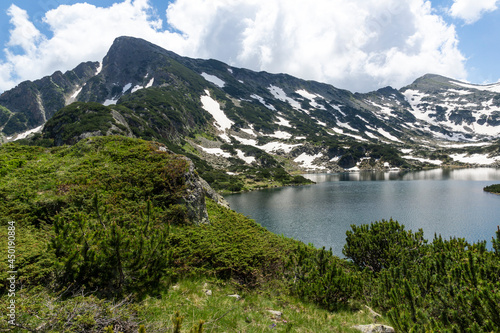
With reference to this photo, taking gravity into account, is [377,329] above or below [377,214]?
above

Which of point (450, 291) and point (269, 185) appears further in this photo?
point (269, 185)

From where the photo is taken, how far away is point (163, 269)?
756 centimetres

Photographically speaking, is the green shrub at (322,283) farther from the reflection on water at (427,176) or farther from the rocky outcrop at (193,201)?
the reflection on water at (427,176)

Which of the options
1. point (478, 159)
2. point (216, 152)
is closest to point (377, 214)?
point (216, 152)

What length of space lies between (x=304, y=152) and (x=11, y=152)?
184228 millimetres

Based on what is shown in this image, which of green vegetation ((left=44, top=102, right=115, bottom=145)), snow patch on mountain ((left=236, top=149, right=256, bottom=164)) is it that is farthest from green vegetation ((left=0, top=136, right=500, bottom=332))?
snow patch on mountain ((left=236, top=149, right=256, bottom=164))

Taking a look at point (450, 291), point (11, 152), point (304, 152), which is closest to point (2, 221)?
point (11, 152)

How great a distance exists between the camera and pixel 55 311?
4828 millimetres

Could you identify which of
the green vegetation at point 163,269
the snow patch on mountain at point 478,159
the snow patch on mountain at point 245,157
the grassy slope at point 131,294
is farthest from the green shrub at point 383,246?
the snow patch on mountain at point 478,159

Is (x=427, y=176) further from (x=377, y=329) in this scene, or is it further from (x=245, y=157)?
(x=377, y=329)

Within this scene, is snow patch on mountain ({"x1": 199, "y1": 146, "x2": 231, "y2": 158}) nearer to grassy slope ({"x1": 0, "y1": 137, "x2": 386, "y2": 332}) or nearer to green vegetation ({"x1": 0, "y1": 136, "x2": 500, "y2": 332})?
grassy slope ({"x1": 0, "y1": 137, "x2": 386, "y2": 332})

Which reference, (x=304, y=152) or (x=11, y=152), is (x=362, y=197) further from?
(x=304, y=152)

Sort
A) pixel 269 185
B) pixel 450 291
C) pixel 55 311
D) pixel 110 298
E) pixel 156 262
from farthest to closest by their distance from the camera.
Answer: pixel 269 185 → pixel 450 291 → pixel 156 262 → pixel 110 298 → pixel 55 311

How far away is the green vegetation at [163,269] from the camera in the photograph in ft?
19.6
